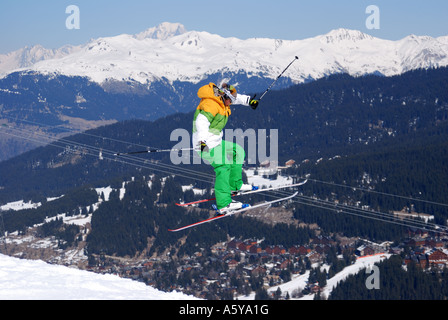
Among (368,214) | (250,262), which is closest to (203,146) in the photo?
(250,262)

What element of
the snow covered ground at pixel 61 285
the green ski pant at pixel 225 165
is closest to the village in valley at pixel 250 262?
the green ski pant at pixel 225 165

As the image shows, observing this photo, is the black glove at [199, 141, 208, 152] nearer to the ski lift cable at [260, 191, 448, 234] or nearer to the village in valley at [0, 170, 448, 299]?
the village in valley at [0, 170, 448, 299]

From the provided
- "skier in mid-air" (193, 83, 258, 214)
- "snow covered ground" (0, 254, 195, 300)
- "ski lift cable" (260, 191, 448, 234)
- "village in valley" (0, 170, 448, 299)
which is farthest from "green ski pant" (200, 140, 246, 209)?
"ski lift cable" (260, 191, 448, 234)

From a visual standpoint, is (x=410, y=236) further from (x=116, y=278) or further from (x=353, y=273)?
(x=116, y=278)

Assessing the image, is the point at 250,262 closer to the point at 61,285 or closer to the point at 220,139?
the point at 220,139

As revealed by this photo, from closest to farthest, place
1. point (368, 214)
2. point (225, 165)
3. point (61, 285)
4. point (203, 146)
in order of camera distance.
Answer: point (61, 285) < point (203, 146) < point (225, 165) < point (368, 214)

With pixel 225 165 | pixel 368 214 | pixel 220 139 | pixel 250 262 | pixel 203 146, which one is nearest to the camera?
pixel 203 146
